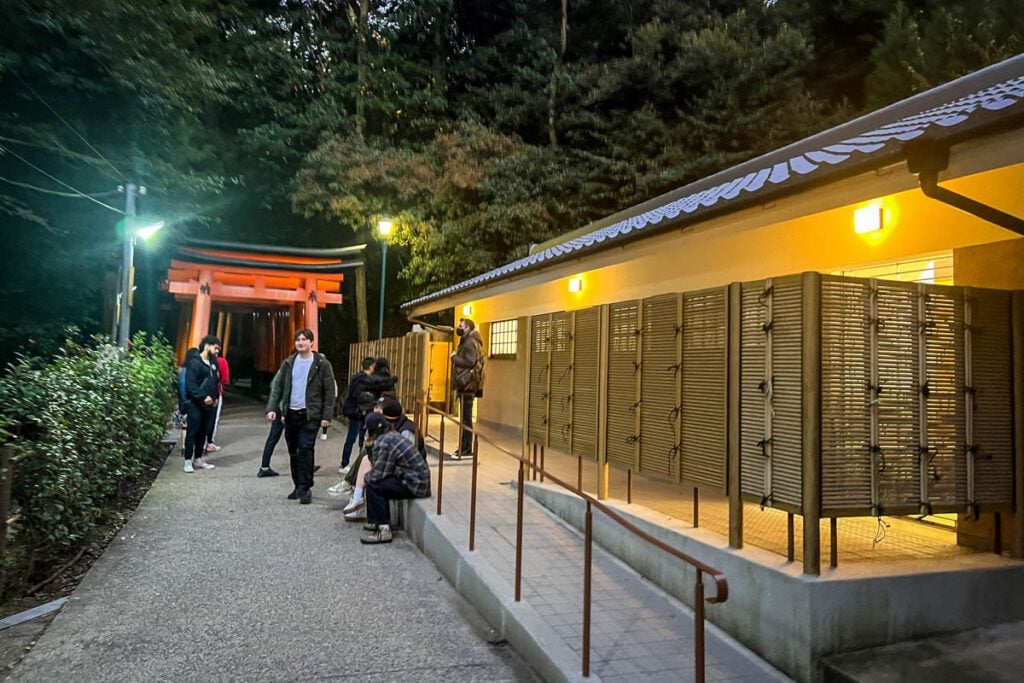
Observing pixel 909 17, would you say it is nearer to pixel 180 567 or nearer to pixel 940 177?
pixel 940 177

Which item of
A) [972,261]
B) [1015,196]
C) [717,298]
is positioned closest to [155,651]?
[717,298]

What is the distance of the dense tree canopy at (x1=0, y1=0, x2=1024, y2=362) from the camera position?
41.0ft

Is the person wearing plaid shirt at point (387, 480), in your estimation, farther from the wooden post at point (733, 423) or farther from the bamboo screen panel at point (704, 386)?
the wooden post at point (733, 423)

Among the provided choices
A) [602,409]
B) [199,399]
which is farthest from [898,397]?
[199,399]

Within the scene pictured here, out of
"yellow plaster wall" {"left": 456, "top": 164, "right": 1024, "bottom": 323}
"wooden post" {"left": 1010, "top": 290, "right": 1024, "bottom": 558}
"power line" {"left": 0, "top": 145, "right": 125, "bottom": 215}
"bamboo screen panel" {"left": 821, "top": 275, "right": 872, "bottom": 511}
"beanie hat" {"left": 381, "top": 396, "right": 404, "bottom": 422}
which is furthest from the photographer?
"power line" {"left": 0, "top": 145, "right": 125, "bottom": 215}

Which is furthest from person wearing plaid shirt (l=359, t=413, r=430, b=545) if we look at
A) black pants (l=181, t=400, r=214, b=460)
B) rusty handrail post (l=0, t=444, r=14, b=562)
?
black pants (l=181, t=400, r=214, b=460)

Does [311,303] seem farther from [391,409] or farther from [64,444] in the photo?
[64,444]

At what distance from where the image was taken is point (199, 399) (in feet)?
29.4

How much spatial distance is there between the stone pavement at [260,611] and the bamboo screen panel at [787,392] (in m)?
1.82

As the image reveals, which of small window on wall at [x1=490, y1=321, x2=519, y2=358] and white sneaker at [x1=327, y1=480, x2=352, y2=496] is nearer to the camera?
white sneaker at [x1=327, y1=480, x2=352, y2=496]

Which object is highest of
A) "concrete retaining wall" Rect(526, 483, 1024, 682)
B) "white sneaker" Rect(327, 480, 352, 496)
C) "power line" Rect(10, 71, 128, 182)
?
"power line" Rect(10, 71, 128, 182)

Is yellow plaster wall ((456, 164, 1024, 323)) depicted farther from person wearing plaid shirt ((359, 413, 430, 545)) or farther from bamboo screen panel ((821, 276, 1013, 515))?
→ person wearing plaid shirt ((359, 413, 430, 545))

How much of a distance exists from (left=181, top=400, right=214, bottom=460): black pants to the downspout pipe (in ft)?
28.5

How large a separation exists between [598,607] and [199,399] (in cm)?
677
